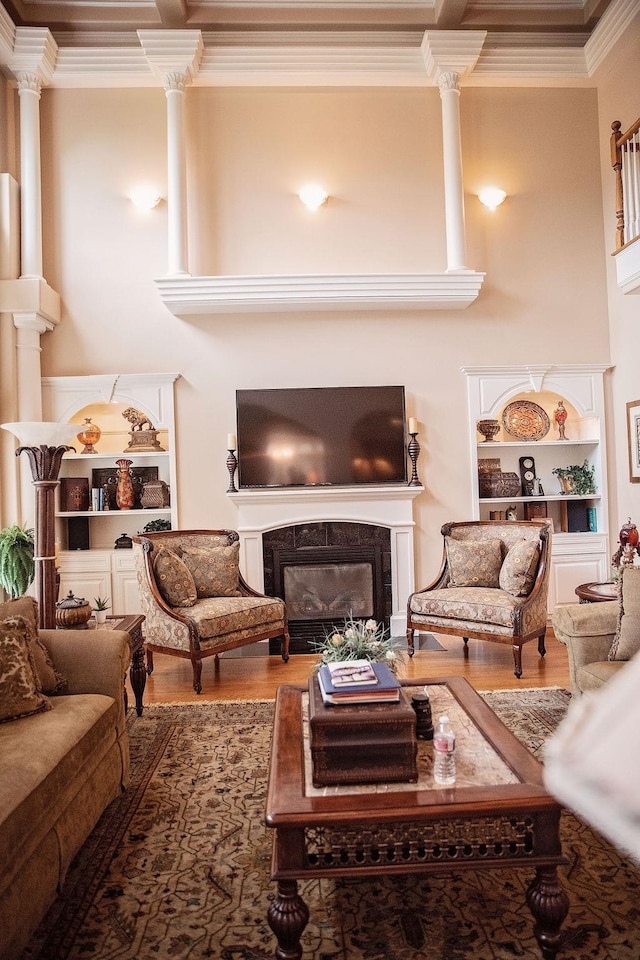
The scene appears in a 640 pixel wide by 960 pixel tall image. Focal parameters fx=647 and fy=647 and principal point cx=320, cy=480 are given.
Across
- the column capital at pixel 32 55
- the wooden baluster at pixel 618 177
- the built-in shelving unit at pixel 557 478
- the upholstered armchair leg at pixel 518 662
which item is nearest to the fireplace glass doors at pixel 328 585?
the built-in shelving unit at pixel 557 478

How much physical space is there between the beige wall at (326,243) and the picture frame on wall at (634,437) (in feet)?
2.08

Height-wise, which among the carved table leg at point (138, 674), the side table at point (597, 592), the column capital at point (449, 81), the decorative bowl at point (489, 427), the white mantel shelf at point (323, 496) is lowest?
the carved table leg at point (138, 674)

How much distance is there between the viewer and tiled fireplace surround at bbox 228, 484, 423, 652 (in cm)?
554

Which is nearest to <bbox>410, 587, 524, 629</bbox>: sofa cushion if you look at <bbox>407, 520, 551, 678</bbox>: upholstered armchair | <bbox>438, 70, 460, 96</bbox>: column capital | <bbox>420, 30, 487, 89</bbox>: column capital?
<bbox>407, 520, 551, 678</bbox>: upholstered armchair

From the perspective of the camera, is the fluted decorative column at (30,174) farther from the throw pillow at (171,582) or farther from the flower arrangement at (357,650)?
the flower arrangement at (357,650)

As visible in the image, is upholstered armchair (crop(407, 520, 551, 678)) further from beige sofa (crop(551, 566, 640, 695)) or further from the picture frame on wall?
the picture frame on wall

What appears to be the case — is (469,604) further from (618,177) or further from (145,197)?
(145,197)

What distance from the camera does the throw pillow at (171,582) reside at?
4445mm

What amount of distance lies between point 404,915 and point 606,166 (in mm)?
6134

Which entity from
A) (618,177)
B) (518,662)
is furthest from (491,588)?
(618,177)

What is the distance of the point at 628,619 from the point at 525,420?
3.41 meters

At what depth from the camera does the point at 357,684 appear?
7.14 feet

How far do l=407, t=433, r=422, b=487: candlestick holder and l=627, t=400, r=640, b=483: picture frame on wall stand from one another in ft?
5.93

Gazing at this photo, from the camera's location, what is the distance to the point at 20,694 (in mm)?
2340
